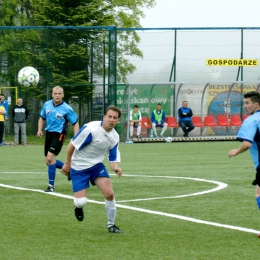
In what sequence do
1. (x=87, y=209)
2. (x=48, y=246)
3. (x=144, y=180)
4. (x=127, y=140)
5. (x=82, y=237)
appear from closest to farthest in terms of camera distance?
(x=48, y=246) → (x=82, y=237) → (x=87, y=209) → (x=144, y=180) → (x=127, y=140)

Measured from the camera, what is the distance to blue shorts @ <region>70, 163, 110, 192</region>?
9016 millimetres

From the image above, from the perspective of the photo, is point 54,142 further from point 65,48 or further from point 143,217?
point 65,48

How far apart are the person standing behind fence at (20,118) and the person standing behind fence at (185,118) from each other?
683cm

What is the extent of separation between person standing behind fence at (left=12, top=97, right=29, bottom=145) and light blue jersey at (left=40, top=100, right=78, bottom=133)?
Result: 1590 centimetres

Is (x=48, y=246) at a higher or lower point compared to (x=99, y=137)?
lower

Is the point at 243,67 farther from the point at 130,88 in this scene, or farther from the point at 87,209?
the point at 87,209

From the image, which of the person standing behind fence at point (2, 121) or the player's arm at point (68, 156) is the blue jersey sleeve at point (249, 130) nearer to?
the player's arm at point (68, 156)

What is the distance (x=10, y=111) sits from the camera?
107 feet

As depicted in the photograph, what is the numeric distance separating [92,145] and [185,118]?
2339 centimetres

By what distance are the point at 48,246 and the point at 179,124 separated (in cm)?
2484

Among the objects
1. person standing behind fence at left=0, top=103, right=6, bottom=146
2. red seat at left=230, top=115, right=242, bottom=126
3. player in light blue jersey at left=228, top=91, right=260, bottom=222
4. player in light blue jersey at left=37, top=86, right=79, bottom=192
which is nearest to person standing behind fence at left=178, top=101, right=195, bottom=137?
red seat at left=230, top=115, right=242, bottom=126

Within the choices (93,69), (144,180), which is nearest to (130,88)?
(93,69)

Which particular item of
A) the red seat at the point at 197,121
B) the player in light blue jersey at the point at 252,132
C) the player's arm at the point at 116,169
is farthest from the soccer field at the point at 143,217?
Result: the red seat at the point at 197,121

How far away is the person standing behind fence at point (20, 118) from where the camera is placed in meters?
29.5
